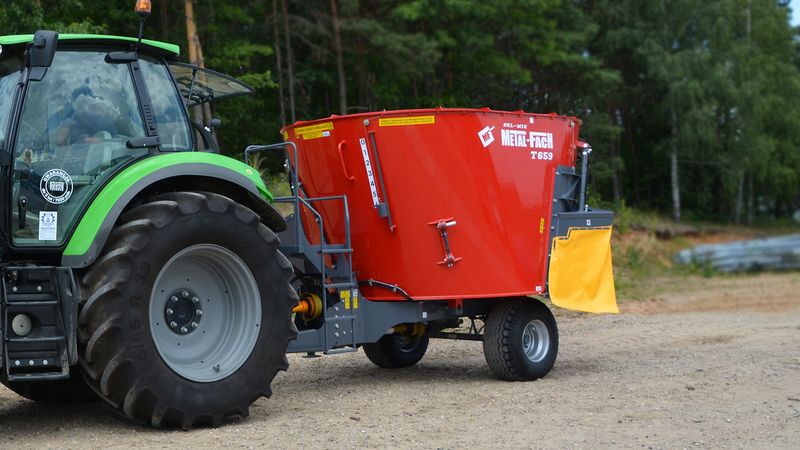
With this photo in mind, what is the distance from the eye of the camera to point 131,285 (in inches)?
244

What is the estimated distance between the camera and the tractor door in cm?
622

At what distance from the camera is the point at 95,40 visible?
6.64 m

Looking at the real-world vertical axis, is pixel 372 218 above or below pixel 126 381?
above

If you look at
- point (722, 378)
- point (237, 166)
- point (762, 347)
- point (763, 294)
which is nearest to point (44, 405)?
point (237, 166)

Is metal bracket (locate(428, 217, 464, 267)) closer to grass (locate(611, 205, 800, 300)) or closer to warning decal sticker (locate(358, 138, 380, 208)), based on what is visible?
warning decal sticker (locate(358, 138, 380, 208))

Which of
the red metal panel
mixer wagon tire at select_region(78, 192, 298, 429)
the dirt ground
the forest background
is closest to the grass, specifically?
the forest background

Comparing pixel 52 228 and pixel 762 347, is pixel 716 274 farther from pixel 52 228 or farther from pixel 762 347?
pixel 52 228

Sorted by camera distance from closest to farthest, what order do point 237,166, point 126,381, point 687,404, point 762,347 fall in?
point 126,381
point 237,166
point 687,404
point 762,347

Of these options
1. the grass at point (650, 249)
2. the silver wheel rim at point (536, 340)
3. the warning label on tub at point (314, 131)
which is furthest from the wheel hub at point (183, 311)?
the grass at point (650, 249)

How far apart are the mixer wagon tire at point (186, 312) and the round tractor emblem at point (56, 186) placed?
384 millimetres

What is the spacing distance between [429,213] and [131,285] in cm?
325

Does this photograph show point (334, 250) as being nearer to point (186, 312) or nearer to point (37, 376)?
point (186, 312)

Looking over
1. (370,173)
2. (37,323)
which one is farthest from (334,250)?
(37,323)

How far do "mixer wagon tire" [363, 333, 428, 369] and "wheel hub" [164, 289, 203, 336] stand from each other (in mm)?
3172
